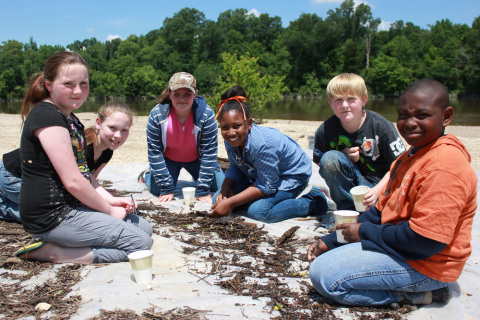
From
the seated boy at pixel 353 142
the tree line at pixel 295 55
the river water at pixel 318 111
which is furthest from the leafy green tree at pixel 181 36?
the seated boy at pixel 353 142

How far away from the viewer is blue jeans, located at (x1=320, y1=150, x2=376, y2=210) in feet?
11.8

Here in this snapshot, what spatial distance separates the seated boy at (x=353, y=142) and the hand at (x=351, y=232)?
1287 mm

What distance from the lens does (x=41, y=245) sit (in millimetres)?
2742

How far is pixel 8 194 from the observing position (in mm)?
3496

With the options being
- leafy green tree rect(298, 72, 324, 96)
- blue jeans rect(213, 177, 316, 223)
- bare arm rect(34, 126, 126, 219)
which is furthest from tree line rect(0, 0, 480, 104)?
bare arm rect(34, 126, 126, 219)

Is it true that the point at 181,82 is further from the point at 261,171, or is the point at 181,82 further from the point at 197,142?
the point at 261,171

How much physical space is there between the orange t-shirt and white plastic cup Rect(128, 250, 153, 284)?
146cm

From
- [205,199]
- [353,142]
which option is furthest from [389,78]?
[353,142]

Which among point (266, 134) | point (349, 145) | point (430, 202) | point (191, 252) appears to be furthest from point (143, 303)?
point (349, 145)

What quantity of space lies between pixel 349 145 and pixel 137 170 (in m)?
3.69

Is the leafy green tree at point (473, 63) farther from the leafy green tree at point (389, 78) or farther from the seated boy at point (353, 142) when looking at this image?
the seated boy at point (353, 142)

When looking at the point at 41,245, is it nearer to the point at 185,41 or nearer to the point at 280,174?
the point at 280,174

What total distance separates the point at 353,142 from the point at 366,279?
1.81 m

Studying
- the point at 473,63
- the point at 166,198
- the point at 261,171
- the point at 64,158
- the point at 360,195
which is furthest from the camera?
the point at 473,63
